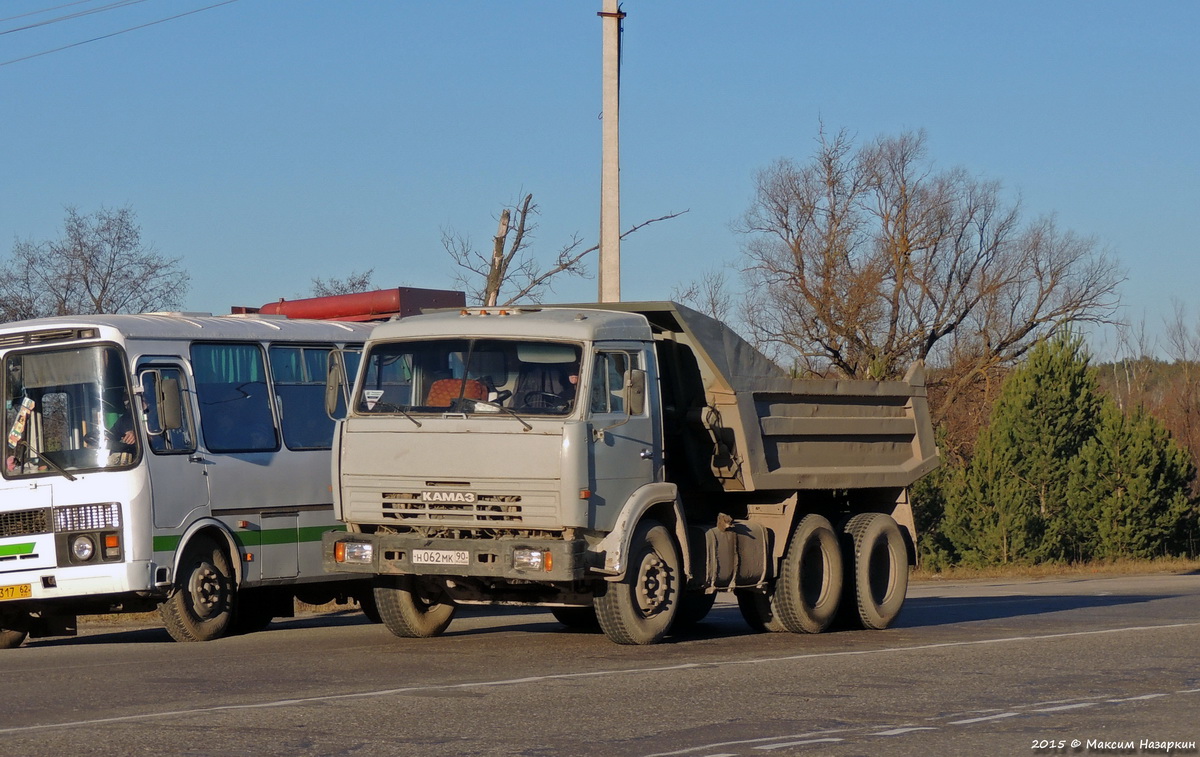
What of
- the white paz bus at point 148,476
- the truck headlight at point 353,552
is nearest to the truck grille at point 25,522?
the white paz bus at point 148,476

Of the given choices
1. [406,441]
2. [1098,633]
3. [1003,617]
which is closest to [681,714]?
[406,441]

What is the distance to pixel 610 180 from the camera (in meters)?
19.2

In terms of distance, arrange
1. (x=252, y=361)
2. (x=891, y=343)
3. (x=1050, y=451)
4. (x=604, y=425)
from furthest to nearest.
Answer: (x=891, y=343) → (x=1050, y=451) → (x=252, y=361) → (x=604, y=425)

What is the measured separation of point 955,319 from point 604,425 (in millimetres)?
49486

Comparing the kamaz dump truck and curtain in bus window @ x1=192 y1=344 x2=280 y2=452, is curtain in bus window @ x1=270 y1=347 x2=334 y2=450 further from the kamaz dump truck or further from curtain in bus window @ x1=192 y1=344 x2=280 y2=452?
the kamaz dump truck

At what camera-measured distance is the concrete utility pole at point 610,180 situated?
1916cm

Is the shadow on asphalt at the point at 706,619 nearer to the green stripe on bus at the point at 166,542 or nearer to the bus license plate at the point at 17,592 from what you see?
the green stripe on bus at the point at 166,542

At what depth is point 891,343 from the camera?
58.6m

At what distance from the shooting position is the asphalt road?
7.66m

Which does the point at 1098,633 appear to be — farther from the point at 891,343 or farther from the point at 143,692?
the point at 891,343

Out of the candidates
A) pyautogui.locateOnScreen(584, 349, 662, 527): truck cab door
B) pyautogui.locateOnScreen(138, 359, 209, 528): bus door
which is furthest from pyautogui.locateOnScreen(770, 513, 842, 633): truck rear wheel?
pyautogui.locateOnScreen(138, 359, 209, 528): bus door

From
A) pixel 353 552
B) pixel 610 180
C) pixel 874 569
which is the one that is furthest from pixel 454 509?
pixel 610 180

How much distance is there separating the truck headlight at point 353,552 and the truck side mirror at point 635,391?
230 cm

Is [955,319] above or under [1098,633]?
above
